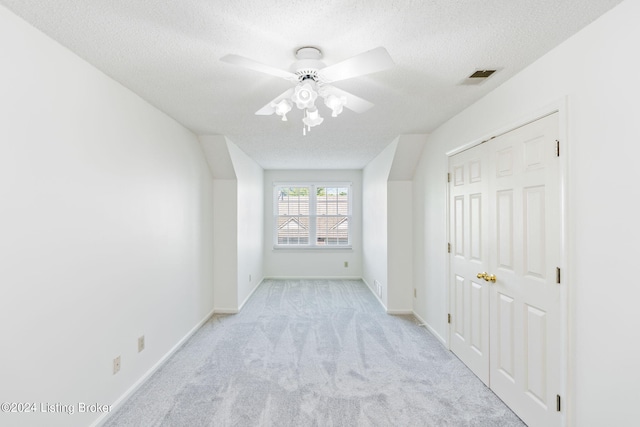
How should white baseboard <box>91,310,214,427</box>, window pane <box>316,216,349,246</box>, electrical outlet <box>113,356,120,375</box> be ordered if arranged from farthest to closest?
window pane <box>316,216,349,246</box> → electrical outlet <box>113,356,120,375</box> → white baseboard <box>91,310,214,427</box>

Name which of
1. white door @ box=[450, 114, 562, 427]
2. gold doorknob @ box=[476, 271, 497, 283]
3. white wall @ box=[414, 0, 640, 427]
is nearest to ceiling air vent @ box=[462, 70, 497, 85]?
white wall @ box=[414, 0, 640, 427]

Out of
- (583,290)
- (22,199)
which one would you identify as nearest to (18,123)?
(22,199)

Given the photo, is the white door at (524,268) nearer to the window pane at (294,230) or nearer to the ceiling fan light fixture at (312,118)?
the ceiling fan light fixture at (312,118)

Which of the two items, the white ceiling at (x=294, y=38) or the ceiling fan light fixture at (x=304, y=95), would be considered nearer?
the white ceiling at (x=294, y=38)

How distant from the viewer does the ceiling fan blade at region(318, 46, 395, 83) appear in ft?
4.32

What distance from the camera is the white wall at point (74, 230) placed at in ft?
4.75

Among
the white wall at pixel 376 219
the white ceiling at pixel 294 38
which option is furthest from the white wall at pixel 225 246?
the white wall at pixel 376 219

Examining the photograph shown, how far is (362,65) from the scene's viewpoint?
1.42 meters

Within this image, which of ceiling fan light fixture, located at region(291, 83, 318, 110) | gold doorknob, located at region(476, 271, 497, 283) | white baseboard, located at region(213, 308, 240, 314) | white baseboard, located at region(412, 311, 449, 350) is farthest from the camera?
white baseboard, located at region(213, 308, 240, 314)

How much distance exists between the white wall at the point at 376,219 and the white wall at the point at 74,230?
278 centimetres

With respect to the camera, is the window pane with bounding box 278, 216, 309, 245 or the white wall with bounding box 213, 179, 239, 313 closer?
the white wall with bounding box 213, 179, 239, 313

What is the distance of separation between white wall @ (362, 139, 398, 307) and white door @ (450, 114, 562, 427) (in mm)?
1723

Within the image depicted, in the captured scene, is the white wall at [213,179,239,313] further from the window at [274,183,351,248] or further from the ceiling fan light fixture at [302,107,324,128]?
the ceiling fan light fixture at [302,107,324,128]

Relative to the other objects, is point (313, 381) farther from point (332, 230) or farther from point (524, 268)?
point (332, 230)
